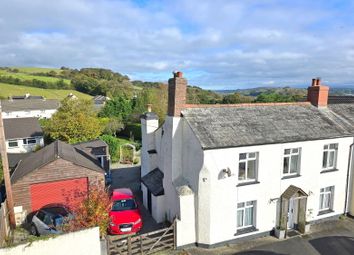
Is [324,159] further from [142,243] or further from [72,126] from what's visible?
[72,126]

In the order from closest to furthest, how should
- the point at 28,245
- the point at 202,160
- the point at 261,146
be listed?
the point at 28,245, the point at 202,160, the point at 261,146

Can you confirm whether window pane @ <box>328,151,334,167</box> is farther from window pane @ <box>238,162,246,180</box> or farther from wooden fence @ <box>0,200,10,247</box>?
wooden fence @ <box>0,200,10,247</box>

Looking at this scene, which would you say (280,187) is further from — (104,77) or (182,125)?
(104,77)

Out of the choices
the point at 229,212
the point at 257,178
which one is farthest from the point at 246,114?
the point at 229,212

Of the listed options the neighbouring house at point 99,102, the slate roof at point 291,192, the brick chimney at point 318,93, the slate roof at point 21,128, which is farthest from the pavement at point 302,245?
the neighbouring house at point 99,102

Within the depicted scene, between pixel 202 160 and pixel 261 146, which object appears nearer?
pixel 202 160

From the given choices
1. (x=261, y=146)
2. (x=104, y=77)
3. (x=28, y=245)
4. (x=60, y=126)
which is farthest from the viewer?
(x=104, y=77)

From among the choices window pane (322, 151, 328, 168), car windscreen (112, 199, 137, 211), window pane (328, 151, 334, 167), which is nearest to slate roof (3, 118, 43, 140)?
car windscreen (112, 199, 137, 211)

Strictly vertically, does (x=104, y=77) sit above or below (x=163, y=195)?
above
